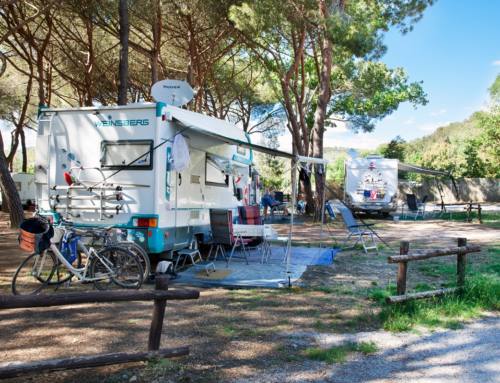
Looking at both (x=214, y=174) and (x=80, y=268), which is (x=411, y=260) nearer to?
(x=80, y=268)

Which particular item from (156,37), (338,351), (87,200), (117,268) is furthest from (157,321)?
(156,37)

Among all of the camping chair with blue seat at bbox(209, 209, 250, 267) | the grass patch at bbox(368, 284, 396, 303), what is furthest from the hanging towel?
the grass patch at bbox(368, 284, 396, 303)

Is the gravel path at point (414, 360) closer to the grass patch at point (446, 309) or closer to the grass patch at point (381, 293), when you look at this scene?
the grass patch at point (446, 309)

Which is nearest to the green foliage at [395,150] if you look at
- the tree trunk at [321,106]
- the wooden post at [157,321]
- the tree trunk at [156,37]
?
the tree trunk at [321,106]

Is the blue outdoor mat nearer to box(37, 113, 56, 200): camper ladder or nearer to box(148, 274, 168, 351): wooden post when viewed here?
box(37, 113, 56, 200): camper ladder

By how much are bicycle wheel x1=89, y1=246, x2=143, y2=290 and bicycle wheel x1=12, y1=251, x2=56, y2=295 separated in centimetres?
47

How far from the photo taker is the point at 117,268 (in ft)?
19.0

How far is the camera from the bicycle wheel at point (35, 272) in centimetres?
547

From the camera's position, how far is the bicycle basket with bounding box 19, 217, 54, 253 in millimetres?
5320

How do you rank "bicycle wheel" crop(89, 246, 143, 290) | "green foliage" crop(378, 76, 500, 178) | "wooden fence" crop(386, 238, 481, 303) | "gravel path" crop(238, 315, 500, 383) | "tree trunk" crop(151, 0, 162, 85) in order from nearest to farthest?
"gravel path" crop(238, 315, 500, 383) → "wooden fence" crop(386, 238, 481, 303) → "bicycle wheel" crop(89, 246, 143, 290) → "tree trunk" crop(151, 0, 162, 85) → "green foliage" crop(378, 76, 500, 178)

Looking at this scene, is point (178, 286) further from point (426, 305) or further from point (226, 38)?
point (226, 38)

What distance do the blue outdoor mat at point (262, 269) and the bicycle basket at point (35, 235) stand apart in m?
1.75

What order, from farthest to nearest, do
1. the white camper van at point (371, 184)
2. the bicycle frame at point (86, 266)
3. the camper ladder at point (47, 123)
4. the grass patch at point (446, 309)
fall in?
1. the white camper van at point (371, 184)
2. the camper ladder at point (47, 123)
3. the bicycle frame at point (86, 266)
4. the grass patch at point (446, 309)

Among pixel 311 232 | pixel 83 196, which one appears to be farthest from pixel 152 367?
pixel 311 232
